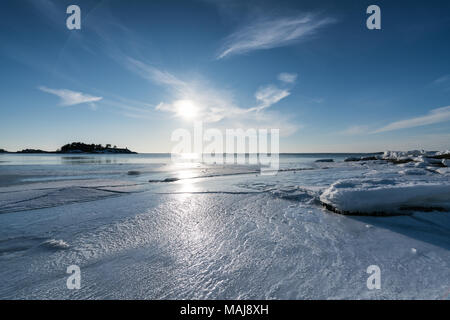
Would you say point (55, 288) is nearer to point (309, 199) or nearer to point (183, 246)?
point (183, 246)

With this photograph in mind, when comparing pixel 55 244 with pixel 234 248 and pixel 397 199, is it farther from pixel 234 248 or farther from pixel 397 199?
pixel 397 199

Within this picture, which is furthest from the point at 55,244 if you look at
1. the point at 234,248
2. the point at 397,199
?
the point at 397,199

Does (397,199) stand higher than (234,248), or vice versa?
(397,199)

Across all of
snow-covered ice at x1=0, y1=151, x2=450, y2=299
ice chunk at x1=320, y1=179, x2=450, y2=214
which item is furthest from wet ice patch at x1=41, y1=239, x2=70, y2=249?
ice chunk at x1=320, y1=179, x2=450, y2=214

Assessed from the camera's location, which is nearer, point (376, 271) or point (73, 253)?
point (376, 271)

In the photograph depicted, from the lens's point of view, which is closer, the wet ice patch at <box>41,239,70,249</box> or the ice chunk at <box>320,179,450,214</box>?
the wet ice patch at <box>41,239,70,249</box>

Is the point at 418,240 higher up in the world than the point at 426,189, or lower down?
lower down

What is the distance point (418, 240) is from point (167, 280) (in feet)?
13.4

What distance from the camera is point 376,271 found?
2.36m

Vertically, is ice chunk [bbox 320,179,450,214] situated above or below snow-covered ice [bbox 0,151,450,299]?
above

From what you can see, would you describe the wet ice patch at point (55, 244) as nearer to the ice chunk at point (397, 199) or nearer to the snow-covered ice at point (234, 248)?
the snow-covered ice at point (234, 248)

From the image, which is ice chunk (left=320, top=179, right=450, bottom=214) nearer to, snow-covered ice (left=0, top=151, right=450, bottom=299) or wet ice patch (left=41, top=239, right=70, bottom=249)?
snow-covered ice (left=0, top=151, right=450, bottom=299)

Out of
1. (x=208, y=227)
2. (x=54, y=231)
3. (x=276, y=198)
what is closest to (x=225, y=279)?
(x=208, y=227)

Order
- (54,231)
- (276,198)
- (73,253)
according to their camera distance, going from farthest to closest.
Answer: (276,198), (54,231), (73,253)
